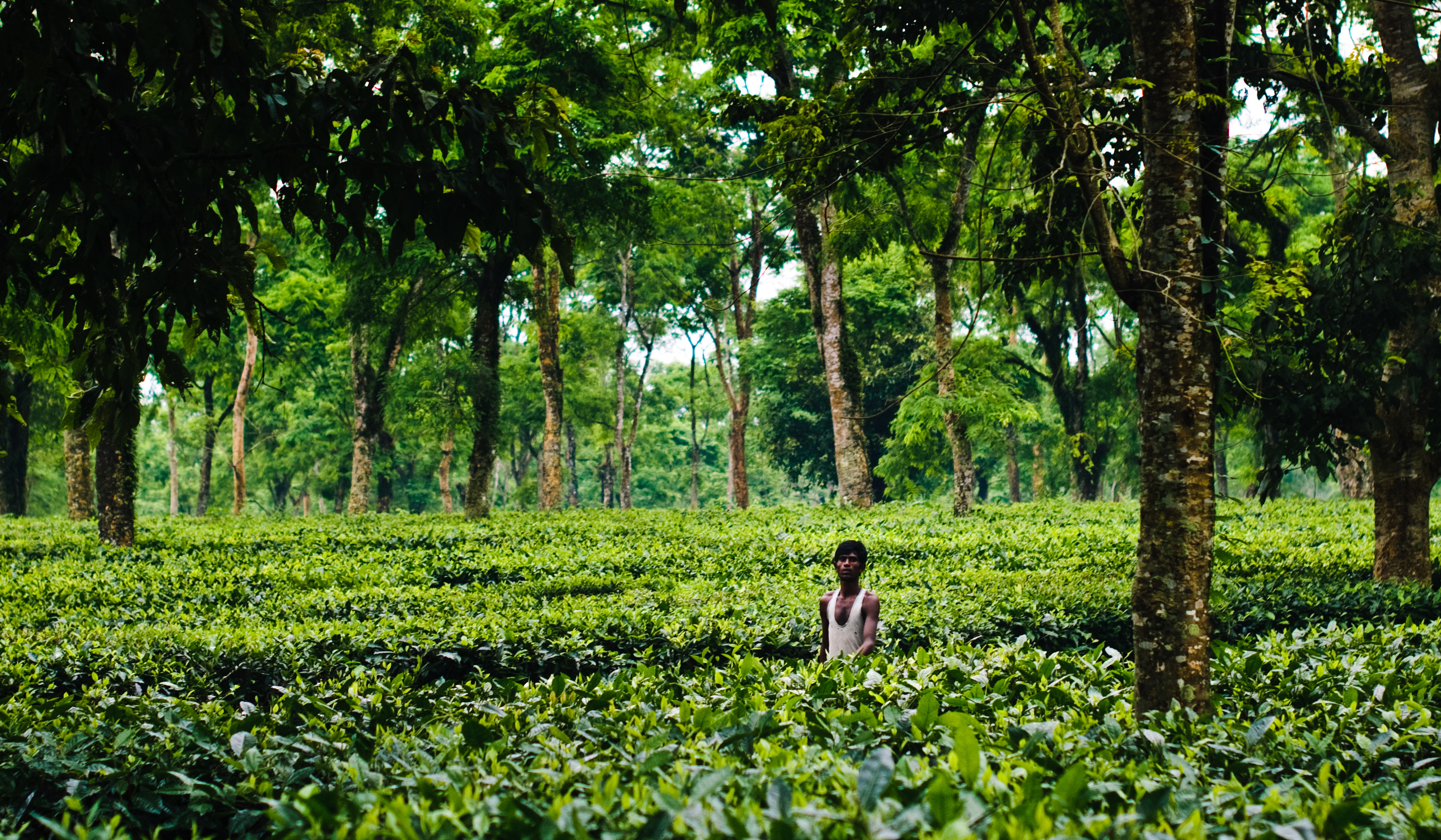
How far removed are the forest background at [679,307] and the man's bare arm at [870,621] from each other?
131 centimetres

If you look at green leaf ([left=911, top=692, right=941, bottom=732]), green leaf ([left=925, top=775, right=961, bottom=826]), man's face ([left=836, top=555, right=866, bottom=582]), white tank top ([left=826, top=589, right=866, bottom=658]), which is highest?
man's face ([left=836, top=555, right=866, bottom=582])

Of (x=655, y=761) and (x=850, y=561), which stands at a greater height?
(x=850, y=561)

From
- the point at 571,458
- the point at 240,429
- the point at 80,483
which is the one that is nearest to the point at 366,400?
the point at 240,429

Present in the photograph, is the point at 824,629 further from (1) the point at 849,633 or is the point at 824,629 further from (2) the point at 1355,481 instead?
(2) the point at 1355,481

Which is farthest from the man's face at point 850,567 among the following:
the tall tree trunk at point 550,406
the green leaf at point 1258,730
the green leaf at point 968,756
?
the tall tree trunk at point 550,406

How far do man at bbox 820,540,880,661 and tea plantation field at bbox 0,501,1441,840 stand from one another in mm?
320

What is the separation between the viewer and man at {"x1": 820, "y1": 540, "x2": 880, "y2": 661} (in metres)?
5.68

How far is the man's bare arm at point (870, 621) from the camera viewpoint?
18.2 ft

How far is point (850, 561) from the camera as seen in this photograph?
5789 millimetres

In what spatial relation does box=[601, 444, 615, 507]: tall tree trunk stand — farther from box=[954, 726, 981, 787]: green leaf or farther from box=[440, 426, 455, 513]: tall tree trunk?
box=[954, 726, 981, 787]: green leaf

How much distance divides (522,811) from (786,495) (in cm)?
7113

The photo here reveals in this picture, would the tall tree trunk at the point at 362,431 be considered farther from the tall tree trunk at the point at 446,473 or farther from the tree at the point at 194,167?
the tree at the point at 194,167

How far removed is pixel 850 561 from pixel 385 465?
27939 millimetres

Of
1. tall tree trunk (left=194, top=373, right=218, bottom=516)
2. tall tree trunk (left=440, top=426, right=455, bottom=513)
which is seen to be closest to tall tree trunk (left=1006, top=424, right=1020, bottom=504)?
tall tree trunk (left=440, top=426, right=455, bottom=513)
